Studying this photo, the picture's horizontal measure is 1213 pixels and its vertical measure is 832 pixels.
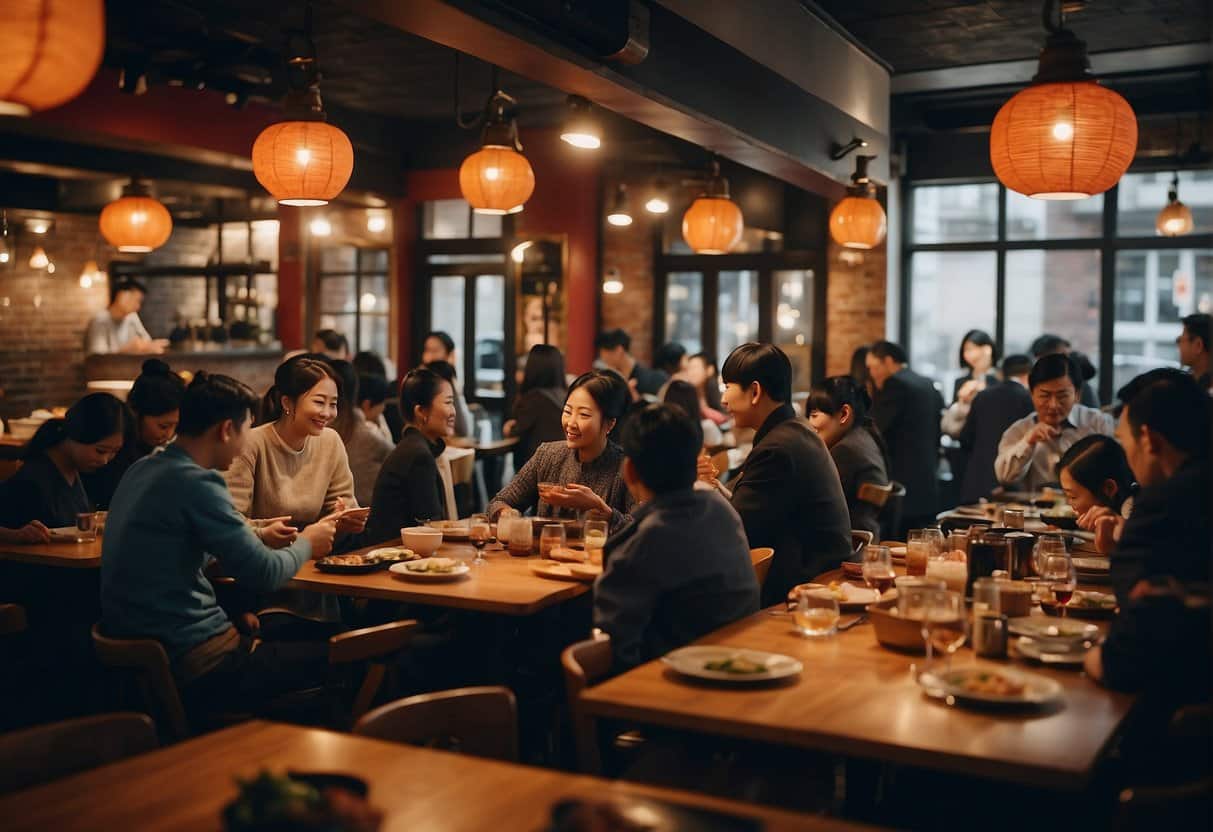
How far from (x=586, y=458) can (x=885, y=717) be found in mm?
2447

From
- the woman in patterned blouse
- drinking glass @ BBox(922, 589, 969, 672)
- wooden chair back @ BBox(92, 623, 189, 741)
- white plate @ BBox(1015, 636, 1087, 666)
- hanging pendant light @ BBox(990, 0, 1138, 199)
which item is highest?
hanging pendant light @ BBox(990, 0, 1138, 199)

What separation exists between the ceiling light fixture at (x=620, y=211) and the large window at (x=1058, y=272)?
101 inches

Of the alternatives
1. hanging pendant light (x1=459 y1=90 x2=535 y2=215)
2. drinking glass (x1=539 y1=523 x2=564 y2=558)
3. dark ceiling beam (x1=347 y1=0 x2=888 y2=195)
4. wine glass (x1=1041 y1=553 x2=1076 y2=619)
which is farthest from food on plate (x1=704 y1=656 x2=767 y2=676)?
hanging pendant light (x1=459 y1=90 x2=535 y2=215)

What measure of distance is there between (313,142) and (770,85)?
9.52ft

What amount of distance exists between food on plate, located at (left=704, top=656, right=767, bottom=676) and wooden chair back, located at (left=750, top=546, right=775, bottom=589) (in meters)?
1.18

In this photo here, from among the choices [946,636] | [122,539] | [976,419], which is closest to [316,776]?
[946,636]

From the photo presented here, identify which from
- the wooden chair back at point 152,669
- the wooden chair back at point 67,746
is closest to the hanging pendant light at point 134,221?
the wooden chair back at point 152,669

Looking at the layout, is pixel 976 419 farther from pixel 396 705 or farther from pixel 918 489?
pixel 396 705

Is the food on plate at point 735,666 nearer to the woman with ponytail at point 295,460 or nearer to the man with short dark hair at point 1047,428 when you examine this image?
the woman with ponytail at point 295,460

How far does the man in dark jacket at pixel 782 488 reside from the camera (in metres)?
4.14

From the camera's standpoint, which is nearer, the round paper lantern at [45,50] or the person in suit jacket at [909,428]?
the round paper lantern at [45,50]

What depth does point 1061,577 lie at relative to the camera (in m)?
3.34

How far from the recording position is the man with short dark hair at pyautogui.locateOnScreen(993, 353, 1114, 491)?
5.80m

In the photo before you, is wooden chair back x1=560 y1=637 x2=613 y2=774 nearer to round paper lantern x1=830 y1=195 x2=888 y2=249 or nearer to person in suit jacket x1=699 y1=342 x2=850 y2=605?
person in suit jacket x1=699 y1=342 x2=850 y2=605
